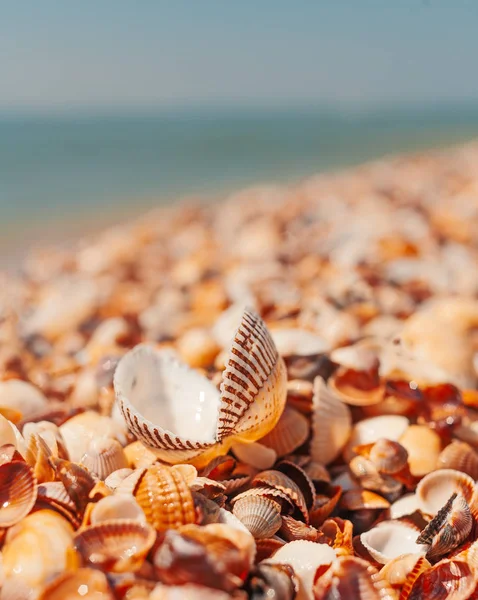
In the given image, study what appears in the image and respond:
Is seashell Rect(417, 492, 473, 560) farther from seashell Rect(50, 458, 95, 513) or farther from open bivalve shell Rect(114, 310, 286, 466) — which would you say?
seashell Rect(50, 458, 95, 513)

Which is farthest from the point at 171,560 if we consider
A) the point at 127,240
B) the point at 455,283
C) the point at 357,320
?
the point at 127,240

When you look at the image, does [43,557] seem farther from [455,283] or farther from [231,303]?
[455,283]

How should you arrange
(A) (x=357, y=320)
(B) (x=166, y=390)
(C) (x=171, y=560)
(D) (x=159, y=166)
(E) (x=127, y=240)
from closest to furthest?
1. (C) (x=171, y=560)
2. (B) (x=166, y=390)
3. (A) (x=357, y=320)
4. (E) (x=127, y=240)
5. (D) (x=159, y=166)

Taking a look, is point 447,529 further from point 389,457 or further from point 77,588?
point 77,588

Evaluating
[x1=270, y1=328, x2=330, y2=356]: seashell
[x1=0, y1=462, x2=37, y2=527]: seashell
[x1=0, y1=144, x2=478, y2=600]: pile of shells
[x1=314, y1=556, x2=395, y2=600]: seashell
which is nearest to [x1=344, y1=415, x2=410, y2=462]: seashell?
[x1=0, y1=144, x2=478, y2=600]: pile of shells

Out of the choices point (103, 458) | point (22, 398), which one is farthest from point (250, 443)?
point (22, 398)
